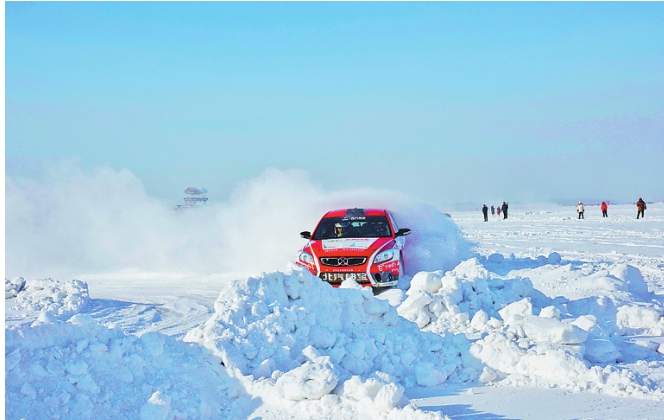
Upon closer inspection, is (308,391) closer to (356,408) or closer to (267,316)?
(356,408)

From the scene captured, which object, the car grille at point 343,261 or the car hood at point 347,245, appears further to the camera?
the car hood at point 347,245

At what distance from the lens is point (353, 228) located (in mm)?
12438

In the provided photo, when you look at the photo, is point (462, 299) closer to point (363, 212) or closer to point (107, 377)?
point (363, 212)

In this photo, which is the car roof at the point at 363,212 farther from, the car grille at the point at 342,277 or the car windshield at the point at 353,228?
the car grille at the point at 342,277

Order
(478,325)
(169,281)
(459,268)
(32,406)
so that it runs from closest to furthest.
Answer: (32,406) < (478,325) < (459,268) < (169,281)

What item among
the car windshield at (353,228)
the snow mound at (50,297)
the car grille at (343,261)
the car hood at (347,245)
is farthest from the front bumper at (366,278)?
the snow mound at (50,297)

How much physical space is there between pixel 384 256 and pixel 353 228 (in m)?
1.42

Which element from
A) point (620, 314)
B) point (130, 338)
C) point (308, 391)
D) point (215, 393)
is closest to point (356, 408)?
point (308, 391)

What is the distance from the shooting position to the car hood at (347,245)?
11210 millimetres

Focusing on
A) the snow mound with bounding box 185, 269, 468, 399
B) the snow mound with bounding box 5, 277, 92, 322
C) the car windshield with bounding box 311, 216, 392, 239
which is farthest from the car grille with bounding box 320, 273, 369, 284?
the snow mound with bounding box 5, 277, 92, 322

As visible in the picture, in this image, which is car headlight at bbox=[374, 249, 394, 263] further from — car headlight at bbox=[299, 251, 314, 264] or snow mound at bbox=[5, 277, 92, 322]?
snow mound at bbox=[5, 277, 92, 322]

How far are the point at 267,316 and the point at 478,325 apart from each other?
2765 millimetres

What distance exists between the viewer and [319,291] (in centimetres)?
698

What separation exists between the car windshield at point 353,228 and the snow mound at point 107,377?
679cm
